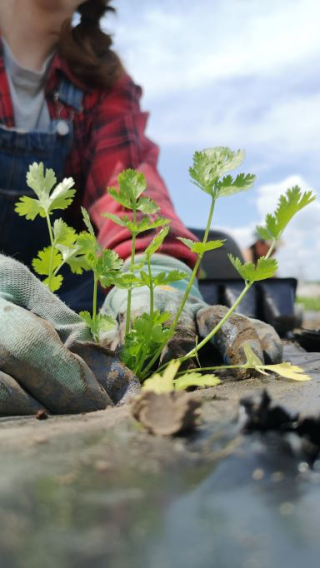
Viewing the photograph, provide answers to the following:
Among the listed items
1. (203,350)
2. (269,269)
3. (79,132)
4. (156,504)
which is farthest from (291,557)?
(79,132)

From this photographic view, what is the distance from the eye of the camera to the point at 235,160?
52.9 inches

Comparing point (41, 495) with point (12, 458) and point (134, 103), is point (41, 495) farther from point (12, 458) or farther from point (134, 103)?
point (134, 103)

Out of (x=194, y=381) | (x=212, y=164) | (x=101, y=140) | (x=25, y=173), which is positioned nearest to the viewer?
(x=194, y=381)

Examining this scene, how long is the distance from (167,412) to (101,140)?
2309mm

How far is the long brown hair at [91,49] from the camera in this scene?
9.83ft

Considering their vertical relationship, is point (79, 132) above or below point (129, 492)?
above

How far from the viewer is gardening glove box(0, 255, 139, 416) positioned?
4.19ft

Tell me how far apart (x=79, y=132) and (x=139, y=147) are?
13.4 inches

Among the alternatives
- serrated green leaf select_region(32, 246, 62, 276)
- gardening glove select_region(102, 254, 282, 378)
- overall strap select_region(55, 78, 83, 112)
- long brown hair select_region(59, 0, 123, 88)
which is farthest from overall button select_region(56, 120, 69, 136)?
serrated green leaf select_region(32, 246, 62, 276)

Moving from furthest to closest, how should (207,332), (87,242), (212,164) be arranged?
1. (207,332)
2. (87,242)
3. (212,164)

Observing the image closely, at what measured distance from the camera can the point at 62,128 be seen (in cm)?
291

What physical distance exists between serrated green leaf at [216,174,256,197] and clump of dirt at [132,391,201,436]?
0.63m

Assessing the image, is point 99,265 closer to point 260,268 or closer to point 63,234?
point 63,234

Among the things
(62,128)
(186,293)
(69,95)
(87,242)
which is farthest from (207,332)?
(69,95)
